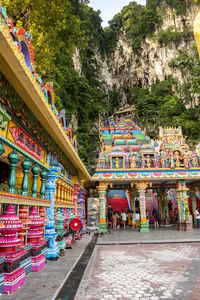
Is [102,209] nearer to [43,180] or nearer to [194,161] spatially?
[194,161]

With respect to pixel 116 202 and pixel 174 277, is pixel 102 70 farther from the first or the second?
pixel 174 277

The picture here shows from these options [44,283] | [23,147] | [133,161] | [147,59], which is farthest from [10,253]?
[147,59]

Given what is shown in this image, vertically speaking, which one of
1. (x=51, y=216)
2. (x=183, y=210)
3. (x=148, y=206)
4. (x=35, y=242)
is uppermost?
(x=51, y=216)

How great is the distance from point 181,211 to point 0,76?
12371mm

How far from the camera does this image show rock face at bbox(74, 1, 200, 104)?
39875mm

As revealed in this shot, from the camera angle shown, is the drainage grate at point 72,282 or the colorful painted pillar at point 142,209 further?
the colorful painted pillar at point 142,209

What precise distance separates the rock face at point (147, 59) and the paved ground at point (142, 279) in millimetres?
30452

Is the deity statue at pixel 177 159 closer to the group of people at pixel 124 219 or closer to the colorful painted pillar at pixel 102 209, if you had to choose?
the colorful painted pillar at pixel 102 209

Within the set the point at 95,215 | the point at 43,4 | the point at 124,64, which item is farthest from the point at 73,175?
the point at 124,64

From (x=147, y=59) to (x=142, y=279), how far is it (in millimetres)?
47795

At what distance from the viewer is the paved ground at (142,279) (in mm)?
2736

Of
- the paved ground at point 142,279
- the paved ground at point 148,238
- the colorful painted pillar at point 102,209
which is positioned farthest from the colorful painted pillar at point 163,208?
the paved ground at point 142,279

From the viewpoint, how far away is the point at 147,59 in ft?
146

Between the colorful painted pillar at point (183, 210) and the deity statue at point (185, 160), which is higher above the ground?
the deity statue at point (185, 160)
